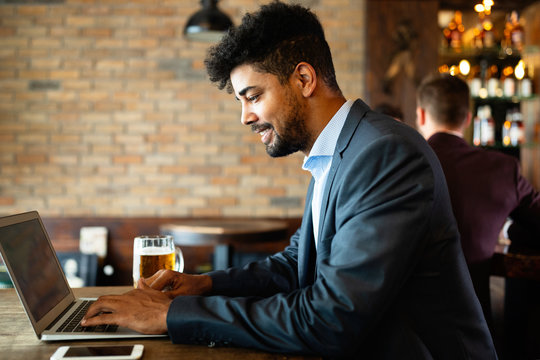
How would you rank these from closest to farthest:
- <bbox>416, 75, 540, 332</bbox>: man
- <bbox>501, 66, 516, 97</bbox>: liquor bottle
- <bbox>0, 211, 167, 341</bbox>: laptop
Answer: <bbox>0, 211, 167, 341</bbox>: laptop < <bbox>416, 75, 540, 332</bbox>: man < <bbox>501, 66, 516, 97</bbox>: liquor bottle

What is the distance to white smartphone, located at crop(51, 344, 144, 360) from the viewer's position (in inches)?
37.3

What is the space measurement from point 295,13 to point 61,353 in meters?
0.95

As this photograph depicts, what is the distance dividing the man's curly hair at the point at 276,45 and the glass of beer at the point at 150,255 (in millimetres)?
452

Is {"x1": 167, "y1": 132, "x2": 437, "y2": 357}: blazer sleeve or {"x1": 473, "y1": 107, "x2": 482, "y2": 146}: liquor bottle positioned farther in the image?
{"x1": 473, "y1": 107, "x2": 482, "y2": 146}: liquor bottle

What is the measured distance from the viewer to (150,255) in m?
1.42

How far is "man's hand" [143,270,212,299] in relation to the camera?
1.30 meters

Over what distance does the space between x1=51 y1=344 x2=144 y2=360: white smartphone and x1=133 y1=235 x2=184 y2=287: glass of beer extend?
39cm

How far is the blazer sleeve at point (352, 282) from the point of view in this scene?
3.33ft

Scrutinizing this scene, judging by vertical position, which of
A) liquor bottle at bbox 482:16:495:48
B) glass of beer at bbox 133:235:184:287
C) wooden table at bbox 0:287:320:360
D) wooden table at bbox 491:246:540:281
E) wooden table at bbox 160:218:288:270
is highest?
liquor bottle at bbox 482:16:495:48

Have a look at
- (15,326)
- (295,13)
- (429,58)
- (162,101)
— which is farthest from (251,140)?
(15,326)

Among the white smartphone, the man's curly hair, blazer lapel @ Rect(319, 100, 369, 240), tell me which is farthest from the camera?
the man's curly hair

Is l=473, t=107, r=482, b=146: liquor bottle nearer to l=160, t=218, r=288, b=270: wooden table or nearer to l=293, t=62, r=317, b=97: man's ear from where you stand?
l=160, t=218, r=288, b=270: wooden table

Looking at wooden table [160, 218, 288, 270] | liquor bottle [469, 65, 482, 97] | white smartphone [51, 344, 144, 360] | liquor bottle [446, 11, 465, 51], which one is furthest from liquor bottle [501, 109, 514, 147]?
white smartphone [51, 344, 144, 360]

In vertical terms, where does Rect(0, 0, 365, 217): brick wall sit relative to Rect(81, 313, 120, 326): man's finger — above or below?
above
